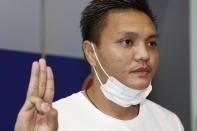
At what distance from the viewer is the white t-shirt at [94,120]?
161 cm

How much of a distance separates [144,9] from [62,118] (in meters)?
0.67

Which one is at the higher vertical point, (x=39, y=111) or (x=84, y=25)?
(x=84, y=25)

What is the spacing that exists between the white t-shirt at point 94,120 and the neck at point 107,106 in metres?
0.03

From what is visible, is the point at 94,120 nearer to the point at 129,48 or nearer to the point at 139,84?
the point at 139,84

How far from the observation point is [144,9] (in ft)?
5.68

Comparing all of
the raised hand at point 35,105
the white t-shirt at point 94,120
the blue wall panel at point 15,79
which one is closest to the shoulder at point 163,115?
the white t-shirt at point 94,120

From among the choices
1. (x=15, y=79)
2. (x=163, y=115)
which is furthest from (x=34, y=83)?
(x=15, y=79)

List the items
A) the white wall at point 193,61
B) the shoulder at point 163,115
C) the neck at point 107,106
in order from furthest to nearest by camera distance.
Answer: the white wall at point 193,61
the shoulder at point 163,115
the neck at point 107,106

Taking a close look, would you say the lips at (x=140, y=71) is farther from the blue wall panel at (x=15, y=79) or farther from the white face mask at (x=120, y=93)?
the blue wall panel at (x=15, y=79)

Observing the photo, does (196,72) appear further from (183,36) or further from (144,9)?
(144,9)

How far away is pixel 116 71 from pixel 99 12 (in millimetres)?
322

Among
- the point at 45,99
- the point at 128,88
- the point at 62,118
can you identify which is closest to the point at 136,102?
the point at 128,88

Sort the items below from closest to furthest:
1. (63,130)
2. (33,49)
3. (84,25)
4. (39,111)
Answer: (39,111) < (63,130) < (84,25) < (33,49)

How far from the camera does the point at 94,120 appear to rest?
1638 millimetres
